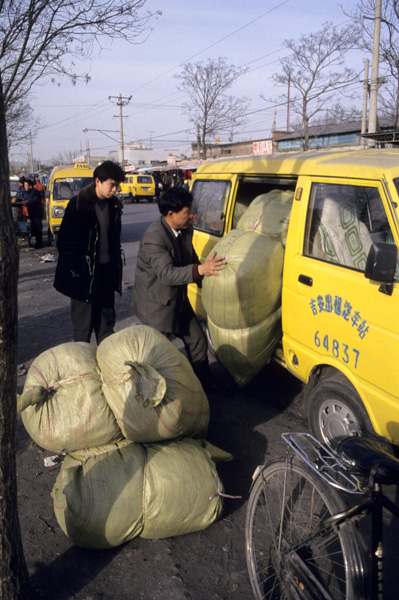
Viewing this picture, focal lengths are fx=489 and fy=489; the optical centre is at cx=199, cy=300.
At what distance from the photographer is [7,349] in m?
1.98

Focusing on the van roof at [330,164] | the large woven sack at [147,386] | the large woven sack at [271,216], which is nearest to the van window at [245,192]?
the van roof at [330,164]

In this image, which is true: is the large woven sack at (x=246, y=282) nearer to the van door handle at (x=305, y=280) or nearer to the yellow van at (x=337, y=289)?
the yellow van at (x=337, y=289)

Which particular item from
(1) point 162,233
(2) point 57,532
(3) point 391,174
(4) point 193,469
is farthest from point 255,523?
(1) point 162,233

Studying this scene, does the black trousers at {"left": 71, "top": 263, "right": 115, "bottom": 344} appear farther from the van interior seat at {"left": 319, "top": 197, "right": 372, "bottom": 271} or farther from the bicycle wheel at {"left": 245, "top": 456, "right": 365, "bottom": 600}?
the bicycle wheel at {"left": 245, "top": 456, "right": 365, "bottom": 600}

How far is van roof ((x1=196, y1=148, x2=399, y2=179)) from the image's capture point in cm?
298

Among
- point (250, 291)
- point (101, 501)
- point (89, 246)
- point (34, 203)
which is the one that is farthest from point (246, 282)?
point (34, 203)

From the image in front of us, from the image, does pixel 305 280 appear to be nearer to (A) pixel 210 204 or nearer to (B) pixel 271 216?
(B) pixel 271 216

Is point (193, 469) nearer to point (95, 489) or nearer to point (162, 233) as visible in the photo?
point (95, 489)

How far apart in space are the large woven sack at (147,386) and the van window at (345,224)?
1.25 m

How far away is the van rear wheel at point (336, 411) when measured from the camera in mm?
3045

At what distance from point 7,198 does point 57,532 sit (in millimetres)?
1995

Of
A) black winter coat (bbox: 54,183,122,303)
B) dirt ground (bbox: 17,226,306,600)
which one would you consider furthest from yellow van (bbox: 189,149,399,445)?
black winter coat (bbox: 54,183,122,303)

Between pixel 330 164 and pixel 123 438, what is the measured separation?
2.25 m

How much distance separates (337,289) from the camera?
311 cm
